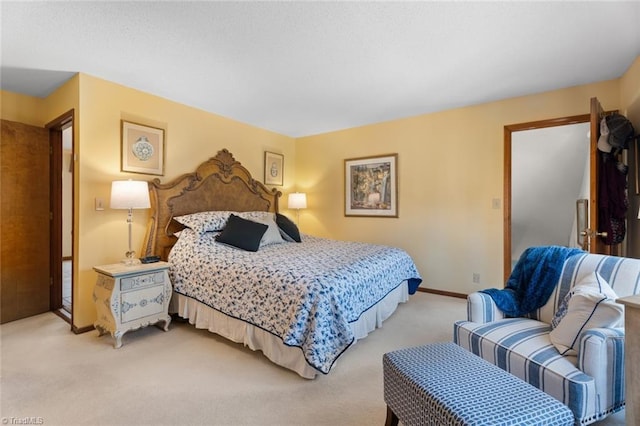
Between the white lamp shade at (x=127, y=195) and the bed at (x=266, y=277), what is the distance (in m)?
0.48

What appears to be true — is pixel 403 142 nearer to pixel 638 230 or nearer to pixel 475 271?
pixel 475 271

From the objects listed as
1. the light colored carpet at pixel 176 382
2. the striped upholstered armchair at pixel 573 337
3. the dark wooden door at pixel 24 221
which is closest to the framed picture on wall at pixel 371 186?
the light colored carpet at pixel 176 382

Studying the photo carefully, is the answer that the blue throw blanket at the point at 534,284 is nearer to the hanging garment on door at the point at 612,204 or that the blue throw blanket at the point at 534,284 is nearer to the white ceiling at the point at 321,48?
the hanging garment on door at the point at 612,204

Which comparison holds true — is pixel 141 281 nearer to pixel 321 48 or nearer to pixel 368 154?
pixel 321 48

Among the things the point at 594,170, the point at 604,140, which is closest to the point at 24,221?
the point at 594,170

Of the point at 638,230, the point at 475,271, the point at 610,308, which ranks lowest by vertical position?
the point at 475,271

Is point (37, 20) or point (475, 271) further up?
point (37, 20)

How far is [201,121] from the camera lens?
12.4ft

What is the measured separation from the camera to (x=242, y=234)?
123 inches

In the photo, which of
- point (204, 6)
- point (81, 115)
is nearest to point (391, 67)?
point (204, 6)

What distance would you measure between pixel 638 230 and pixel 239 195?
4296 millimetres

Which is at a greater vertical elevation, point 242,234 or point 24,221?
point 24,221

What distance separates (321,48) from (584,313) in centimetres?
241

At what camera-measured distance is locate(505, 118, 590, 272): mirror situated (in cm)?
384
